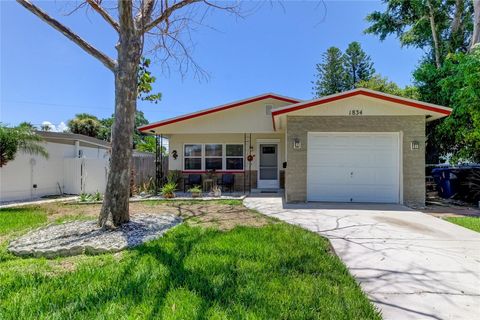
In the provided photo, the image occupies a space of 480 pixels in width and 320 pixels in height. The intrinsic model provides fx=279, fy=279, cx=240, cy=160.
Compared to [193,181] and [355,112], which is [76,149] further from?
[355,112]

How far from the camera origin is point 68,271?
373cm

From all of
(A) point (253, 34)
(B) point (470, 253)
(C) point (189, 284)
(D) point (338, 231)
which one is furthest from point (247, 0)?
(B) point (470, 253)

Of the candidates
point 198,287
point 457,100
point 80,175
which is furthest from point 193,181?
point 457,100

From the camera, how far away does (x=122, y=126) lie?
19.0ft

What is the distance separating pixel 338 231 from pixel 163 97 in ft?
35.9

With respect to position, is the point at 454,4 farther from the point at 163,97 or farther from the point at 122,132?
the point at 122,132

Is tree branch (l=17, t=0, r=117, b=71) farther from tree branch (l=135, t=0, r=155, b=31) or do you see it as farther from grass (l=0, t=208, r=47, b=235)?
grass (l=0, t=208, r=47, b=235)

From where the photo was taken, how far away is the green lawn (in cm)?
267

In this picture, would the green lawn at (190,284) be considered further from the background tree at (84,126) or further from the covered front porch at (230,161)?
the background tree at (84,126)

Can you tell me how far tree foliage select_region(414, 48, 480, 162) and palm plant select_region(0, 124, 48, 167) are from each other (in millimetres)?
16646

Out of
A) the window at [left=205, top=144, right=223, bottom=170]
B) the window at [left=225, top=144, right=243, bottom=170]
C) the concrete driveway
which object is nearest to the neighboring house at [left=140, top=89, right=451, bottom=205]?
the concrete driveway

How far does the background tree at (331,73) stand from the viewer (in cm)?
3025

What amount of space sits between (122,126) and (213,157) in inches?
349

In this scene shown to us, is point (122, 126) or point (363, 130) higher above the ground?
point (363, 130)
